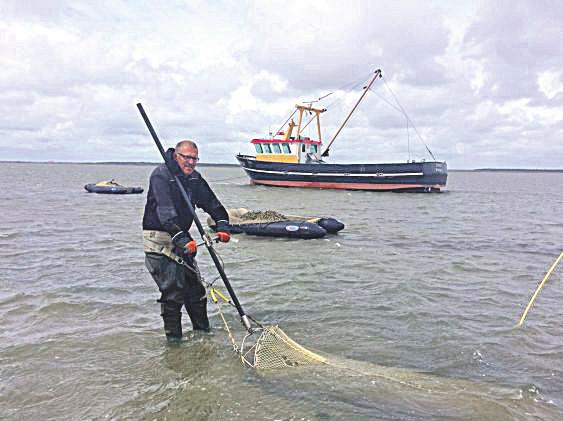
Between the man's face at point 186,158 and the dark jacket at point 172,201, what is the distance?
0.07 meters

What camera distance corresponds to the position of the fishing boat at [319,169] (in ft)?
128

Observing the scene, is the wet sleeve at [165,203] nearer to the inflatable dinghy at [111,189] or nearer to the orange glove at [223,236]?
the orange glove at [223,236]

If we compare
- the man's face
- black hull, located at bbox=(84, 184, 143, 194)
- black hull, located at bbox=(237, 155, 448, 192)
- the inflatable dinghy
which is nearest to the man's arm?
the man's face

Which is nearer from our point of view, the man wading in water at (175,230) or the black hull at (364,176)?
the man wading in water at (175,230)

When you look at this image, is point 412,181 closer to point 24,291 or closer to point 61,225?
point 61,225

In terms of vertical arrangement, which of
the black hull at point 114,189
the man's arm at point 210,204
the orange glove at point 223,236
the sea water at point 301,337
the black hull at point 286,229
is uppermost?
the man's arm at point 210,204

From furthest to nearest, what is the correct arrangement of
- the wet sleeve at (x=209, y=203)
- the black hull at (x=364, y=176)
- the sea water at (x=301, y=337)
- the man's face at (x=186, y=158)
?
the black hull at (x=364, y=176) → the wet sleeve at (x=209, y=203) → the man's face at (x=186, y=158) → the sea water at (x=301, y=337)

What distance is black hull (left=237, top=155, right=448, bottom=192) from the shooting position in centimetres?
3881

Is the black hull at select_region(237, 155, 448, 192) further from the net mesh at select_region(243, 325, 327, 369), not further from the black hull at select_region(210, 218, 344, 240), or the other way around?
the net mesh at select_region(243, 325, 327, 369)

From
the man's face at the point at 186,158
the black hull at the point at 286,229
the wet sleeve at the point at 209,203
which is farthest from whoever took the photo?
the black hull at the point at 286,229

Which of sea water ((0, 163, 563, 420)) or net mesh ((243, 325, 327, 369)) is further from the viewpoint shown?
net mesh ((243, 325, 327, 369))

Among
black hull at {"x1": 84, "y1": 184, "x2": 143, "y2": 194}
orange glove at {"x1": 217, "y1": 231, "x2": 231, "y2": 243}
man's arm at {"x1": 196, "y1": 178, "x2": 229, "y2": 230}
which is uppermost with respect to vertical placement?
man's arm at {"x1": 196, "y1": 178, "x2": 229, "y2": 230}

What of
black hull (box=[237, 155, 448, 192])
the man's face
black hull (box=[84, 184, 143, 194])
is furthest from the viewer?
black hull (box=[237, 155, 448, 192])

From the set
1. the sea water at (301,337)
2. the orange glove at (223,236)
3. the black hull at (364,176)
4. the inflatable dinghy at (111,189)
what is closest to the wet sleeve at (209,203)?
the orange glove at (223,236)
